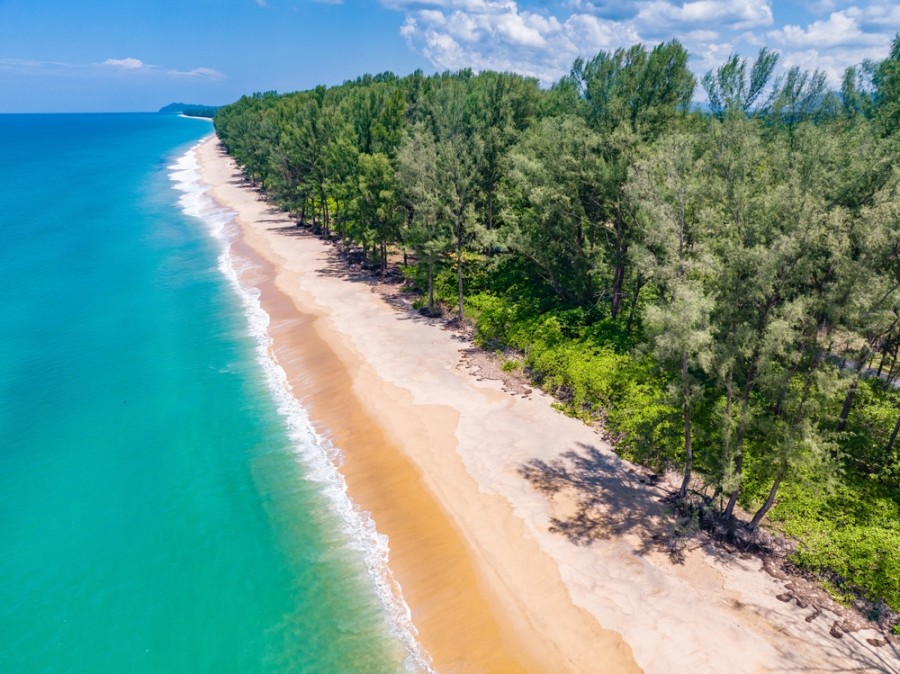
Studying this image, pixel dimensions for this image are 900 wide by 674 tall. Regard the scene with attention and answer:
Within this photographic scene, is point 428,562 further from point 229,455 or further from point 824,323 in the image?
point 824,323

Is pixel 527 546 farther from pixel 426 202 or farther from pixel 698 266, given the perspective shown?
pixel 426 202

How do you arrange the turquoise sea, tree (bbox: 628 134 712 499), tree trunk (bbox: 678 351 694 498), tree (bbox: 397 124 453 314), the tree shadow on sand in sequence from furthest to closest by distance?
tree (bbox: 397 124 453 314), the tree shadow on sand, tree trunk (bbox: 678 351 694 498), the turquoise sea, tree (bbox: 628 134 712 499)

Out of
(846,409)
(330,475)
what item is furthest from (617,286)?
(330,475)

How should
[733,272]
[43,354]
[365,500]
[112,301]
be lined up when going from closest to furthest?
[733,272] → [365,500] → [43,354] → [112,301]

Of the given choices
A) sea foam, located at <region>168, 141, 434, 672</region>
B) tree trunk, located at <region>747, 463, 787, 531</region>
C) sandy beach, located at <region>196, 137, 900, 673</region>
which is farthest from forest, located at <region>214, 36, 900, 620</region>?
sea foam, located at <region>168, 141, 434, 672</region>

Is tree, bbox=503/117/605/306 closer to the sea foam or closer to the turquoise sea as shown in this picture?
the sea foam

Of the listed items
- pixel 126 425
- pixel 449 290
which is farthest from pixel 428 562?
pixel 449 290
